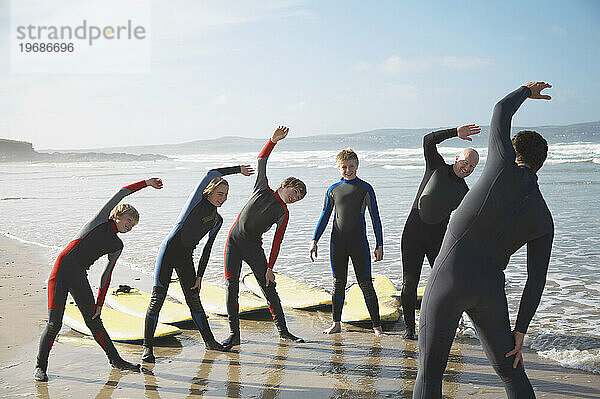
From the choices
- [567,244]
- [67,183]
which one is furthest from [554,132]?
[567,244]

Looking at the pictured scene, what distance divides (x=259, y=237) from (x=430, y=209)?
4.98 ft

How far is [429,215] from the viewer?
500cm

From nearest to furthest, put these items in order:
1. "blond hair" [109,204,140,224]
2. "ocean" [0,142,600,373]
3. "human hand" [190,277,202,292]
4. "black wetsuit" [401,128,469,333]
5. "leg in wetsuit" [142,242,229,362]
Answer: "blond hair" [109,204,140,224] → "leg in wetsuit" [142,242,229,362] → "human hand" [190,277,202,292] → "black wetsuit" [401,128,469,333] → "ocean" [0,142,600,373]

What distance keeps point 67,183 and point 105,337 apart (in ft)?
69.5

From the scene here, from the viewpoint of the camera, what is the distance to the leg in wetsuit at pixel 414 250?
503cm

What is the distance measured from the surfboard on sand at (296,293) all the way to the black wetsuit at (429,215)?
1.21 metres

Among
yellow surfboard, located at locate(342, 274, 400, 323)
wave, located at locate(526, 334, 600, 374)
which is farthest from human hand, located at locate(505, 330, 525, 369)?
yellow surfboard, located at locate(342, 274, 400, 323)

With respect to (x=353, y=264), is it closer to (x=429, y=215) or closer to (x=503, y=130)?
(x=429, y=215)

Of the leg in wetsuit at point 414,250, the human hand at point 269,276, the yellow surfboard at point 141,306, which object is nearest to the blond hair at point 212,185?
the human hand at point 269,276

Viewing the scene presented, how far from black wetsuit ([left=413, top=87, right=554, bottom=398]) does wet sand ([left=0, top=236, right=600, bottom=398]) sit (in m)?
1.38

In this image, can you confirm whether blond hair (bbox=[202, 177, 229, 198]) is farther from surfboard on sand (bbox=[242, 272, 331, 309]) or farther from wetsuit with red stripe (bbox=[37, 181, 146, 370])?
surfboard on sand (bbox=[242, 272, 331, 309])

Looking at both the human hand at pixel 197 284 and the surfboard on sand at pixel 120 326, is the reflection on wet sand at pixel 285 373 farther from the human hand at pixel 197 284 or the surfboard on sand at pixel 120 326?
the human hand at pixel 197 284

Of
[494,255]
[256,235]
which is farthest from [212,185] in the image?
[494,255]

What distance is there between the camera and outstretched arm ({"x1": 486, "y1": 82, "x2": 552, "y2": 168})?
2469mm
